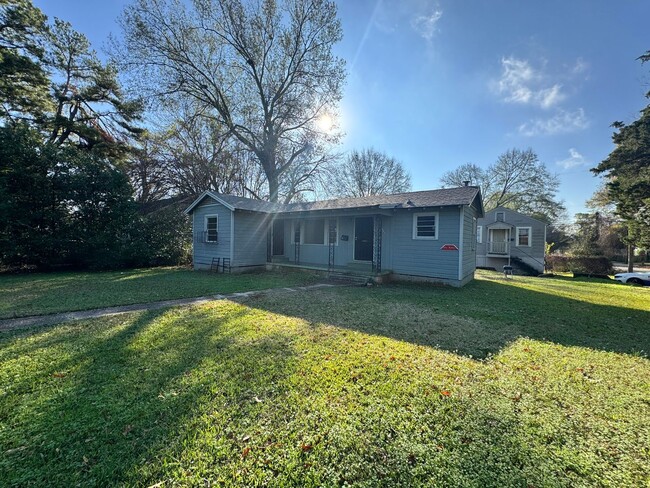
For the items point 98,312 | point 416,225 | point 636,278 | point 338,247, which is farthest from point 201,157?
point 636,278

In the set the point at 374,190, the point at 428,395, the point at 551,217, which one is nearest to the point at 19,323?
the point at 428,395

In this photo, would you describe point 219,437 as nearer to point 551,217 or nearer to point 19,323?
point 19,323

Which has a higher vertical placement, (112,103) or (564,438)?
(112,103)

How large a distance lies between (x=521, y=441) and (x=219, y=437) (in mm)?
2410

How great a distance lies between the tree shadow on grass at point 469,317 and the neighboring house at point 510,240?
14211mm

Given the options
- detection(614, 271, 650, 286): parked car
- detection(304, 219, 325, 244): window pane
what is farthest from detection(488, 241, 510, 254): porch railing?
detection(304, 219, 325, 244): window pane

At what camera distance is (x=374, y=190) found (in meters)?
31.9

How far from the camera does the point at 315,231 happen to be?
513 inches

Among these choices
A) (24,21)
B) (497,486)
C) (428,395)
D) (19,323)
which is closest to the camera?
(497,486)

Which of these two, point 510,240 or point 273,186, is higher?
point 273,186

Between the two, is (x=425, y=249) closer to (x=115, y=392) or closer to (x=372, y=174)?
(x=115, y=392)

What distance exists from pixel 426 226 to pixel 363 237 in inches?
103

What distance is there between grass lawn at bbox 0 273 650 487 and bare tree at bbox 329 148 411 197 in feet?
91.4

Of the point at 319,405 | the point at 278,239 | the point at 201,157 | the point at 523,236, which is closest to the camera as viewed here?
the point at 319,405
